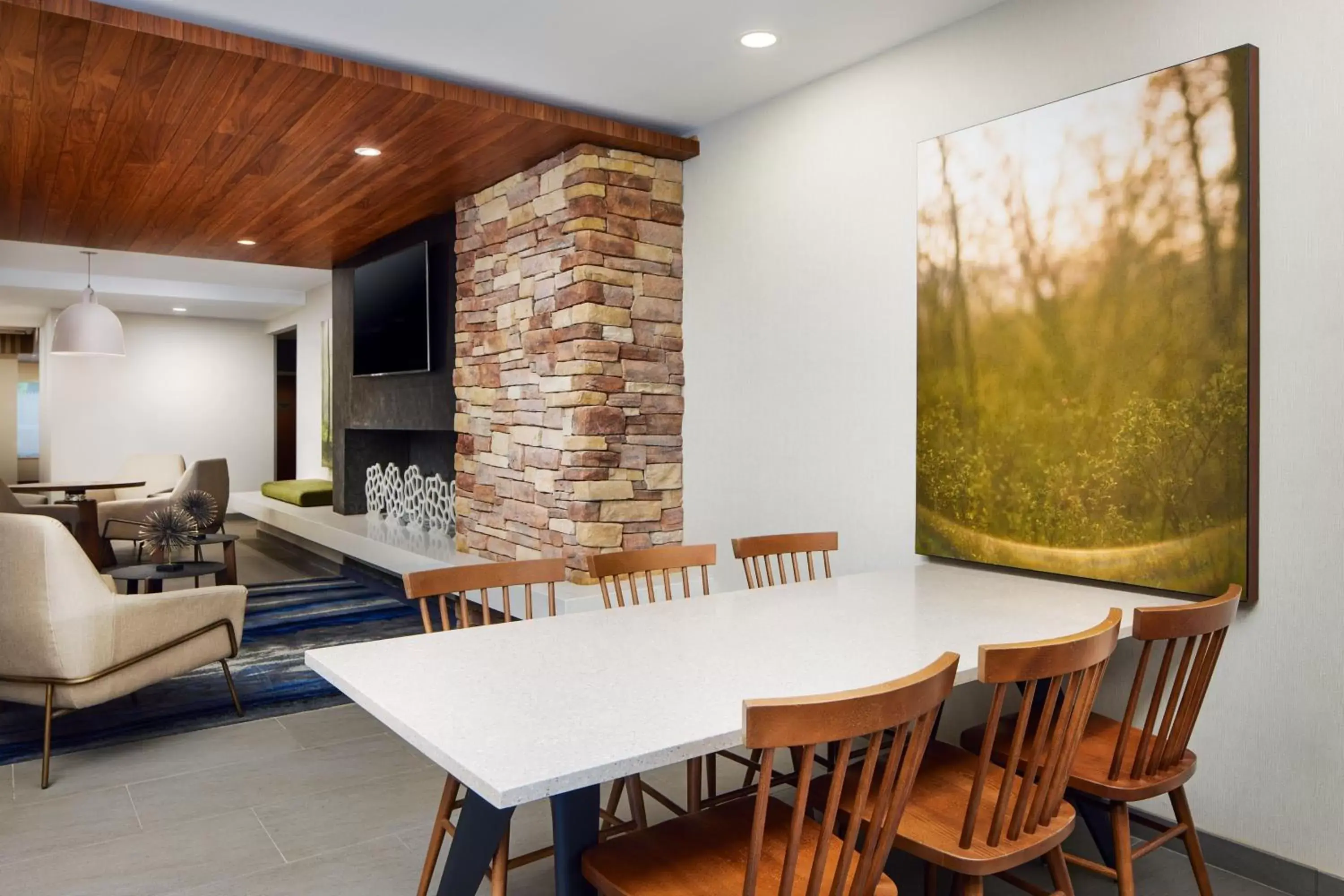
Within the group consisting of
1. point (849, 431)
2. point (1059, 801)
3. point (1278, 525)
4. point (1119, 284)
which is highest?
point (1119, 284)

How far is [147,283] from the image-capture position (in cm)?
859

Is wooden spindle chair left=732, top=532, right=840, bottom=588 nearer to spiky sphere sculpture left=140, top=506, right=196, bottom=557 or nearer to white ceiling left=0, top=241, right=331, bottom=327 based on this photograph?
spiky sphere sculpture left=140, top=506, right=196, bottom=557

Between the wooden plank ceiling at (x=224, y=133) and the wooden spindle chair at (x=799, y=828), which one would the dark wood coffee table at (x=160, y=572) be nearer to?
the wooden plank ceiling at (x=224, y=133)

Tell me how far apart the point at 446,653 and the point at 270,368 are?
1021cm

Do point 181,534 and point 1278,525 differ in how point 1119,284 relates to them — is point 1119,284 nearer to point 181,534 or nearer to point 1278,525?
point 1278,525

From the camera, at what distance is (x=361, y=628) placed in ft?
16.5

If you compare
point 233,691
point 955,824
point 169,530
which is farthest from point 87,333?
point 955,824

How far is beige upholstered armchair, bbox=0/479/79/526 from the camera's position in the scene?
5797 mm

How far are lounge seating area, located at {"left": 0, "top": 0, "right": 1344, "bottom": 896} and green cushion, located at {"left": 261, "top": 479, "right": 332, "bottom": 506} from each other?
107 inches

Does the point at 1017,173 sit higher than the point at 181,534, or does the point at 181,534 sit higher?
the point at 1017,173

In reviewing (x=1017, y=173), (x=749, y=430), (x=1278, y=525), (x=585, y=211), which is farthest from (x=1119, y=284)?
(x=585, y=211)

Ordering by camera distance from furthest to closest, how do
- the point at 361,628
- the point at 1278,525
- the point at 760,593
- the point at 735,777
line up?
the point at 361,628, the point at 735,777, the point at 760,593, the point at 1278,525

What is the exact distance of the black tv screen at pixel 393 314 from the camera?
548cm

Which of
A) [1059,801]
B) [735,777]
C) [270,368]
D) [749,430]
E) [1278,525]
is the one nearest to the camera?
[1059,801]
